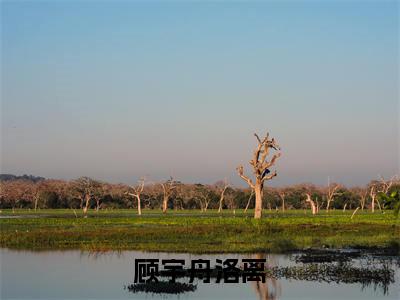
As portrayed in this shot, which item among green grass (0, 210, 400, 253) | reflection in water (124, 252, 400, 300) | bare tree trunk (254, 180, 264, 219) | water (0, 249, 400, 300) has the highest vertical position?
bare tree trunk (254, 180, 264, 219)

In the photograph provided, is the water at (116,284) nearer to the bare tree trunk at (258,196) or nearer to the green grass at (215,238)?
the green grass at (215,238)

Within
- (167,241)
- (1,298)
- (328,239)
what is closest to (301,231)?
(328,239)

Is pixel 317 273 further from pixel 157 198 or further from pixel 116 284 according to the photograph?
pixel 157 198

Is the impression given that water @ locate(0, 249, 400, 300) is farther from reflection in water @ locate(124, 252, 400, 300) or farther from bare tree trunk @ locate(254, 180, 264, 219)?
bare tree trunk @ locate(254, 180, 264, 219)

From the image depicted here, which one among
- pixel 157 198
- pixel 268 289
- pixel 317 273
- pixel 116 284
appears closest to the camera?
pixel 268 289

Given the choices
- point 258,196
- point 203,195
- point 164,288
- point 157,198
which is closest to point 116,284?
point 164,288

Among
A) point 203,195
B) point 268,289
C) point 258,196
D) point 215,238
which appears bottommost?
point 268,289

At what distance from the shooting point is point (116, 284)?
20.4 meters

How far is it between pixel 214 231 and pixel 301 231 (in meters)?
6.41

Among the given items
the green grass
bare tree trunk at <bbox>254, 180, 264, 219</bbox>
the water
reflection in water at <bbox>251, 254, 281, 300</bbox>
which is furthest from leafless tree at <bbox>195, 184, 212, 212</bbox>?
reflection in water at <bbox>251, 254, 281, 300</bbox>

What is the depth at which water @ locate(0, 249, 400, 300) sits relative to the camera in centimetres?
1812

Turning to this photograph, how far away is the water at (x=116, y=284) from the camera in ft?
59.5

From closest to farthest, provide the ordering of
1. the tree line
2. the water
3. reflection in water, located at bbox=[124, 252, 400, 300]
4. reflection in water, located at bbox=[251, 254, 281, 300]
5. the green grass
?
reflection in water, located at bbox=[251, 254, 281, 300]
the water
reflection in water, located at bbox=[124, 252, 400, 300]
the green grass
the tree line

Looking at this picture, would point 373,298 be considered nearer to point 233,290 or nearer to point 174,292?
point 233,290
